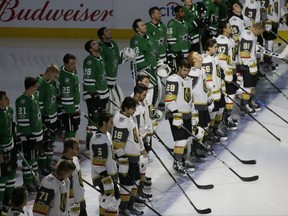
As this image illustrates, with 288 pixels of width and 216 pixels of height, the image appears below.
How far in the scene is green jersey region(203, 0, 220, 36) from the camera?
15496 mm

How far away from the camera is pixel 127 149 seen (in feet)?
A: 34.1

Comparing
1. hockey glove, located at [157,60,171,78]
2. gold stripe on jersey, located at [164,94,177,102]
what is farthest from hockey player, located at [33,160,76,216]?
hockey glove, located at [157,60,171,78]

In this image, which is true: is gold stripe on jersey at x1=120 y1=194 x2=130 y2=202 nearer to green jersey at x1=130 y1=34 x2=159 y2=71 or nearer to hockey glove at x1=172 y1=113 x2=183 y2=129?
hockey glove at x1=172 y1=113 x2=183 y2=129

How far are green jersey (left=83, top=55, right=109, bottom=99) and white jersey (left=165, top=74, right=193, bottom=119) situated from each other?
3.53 ft

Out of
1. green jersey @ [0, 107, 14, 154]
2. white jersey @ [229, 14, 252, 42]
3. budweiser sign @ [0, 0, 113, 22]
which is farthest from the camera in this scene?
budweiser sign @ [0, 0, 113, 22]

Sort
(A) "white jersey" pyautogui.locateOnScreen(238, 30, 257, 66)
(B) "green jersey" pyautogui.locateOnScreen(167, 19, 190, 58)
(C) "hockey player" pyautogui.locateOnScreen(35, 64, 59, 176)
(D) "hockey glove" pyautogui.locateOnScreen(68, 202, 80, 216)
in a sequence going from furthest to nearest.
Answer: (B) "green jersey" pyautogui.locateOnScreen(167, 19, 190, 58), (A) "white jersey" pyautogui.locateOnScreen(238, 30, 257, 66), (C) "hockey player" pyautogui.locateOnScreen(35, 64, 59, 176), (D) "hockey glove" pyautogui.locateOnScreen(68, 202, 80, 216)

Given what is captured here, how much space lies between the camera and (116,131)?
33.8ft

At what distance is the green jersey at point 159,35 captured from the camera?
547 inches

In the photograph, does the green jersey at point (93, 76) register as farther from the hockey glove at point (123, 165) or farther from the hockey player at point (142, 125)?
the hockey glove at point (123, 165)

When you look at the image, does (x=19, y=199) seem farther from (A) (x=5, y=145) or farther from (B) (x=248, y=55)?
(B) (x=248, y=55)

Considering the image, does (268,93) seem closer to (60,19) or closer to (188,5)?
(188,5)

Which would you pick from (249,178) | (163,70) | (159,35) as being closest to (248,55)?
(163,70)

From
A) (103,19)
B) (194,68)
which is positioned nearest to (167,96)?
(194,68)

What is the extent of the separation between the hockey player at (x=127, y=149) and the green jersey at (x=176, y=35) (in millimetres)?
4106
